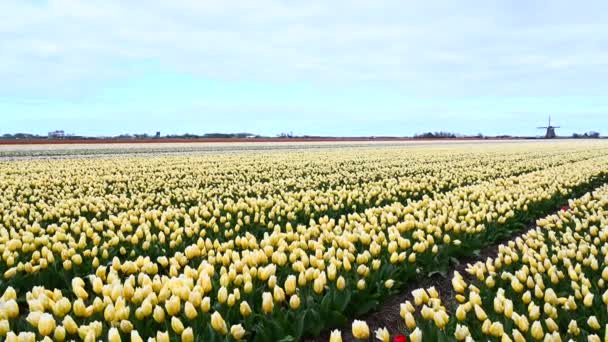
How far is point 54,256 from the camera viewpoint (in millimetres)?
5426

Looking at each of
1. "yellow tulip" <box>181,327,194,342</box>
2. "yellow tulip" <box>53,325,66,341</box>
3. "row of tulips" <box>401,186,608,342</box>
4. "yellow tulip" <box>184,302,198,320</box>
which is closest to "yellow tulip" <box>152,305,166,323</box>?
"yellow tulip" <box>184,302,198,320</box>

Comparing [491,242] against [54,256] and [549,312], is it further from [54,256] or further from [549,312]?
[54,256]

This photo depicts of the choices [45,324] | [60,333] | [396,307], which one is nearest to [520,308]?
[396,307]

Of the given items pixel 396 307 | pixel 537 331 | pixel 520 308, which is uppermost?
pixel 537 331

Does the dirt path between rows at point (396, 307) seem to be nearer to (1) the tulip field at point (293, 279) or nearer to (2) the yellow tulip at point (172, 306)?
(1) the tulip field at point (293, 279)

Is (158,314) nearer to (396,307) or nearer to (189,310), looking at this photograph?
(189,310)

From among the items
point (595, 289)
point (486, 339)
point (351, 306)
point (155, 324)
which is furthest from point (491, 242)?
point (155, 324)

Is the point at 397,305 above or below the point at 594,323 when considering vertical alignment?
below

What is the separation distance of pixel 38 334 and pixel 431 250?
435 centimetres

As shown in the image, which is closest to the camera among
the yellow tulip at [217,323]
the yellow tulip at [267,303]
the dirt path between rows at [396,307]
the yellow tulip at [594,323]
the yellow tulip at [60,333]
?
the yellow tulip at [60,333]

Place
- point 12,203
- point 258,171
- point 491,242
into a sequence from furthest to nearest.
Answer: point 258,171, point 12,203, point 491,242

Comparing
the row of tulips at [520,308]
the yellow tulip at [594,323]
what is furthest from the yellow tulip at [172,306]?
the yellow tulip at [594,323]

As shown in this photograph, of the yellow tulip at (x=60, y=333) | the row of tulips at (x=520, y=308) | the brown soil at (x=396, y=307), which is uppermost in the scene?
the yellow tulip at (x=60, y=333)

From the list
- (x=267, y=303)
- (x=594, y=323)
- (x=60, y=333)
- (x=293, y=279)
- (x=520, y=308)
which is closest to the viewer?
(x=60, y=333)
